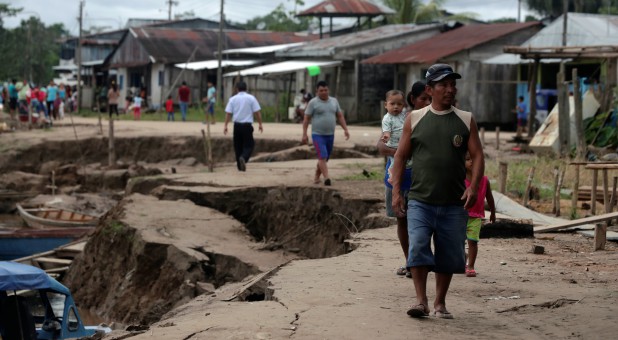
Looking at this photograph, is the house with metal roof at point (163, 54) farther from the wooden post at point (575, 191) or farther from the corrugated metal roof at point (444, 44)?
the wooden post at point (575, 191)

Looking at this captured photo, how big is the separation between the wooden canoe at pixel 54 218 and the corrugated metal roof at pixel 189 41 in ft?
85.1

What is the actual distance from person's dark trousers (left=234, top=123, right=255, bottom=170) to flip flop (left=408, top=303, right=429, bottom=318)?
1162 cm

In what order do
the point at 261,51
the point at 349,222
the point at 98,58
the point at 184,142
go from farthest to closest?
1. the point at 98,58
2. the point at 261,51
3. the point at 184,142
4. the point at 349,222

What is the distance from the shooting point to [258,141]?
2652 centimetres

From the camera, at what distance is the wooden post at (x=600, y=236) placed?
417 inches

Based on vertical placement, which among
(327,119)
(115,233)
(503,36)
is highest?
(503,36)

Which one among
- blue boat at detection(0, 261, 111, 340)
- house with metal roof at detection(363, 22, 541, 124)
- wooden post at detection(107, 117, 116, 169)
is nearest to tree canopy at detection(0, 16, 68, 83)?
house with metal roof at detection(363, 22, 541, 124)

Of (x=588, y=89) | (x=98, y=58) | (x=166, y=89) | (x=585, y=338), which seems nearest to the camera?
(x=585, y=338)

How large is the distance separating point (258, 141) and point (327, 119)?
11526 millimetres

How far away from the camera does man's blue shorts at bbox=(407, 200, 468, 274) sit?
6.84 m

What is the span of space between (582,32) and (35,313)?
23.9m

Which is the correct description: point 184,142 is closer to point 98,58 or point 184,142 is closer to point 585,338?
point 585,338

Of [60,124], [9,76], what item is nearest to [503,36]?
[60,124]

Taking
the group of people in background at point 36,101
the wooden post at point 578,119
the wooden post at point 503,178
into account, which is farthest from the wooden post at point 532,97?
the group of people in background at point 36,101
